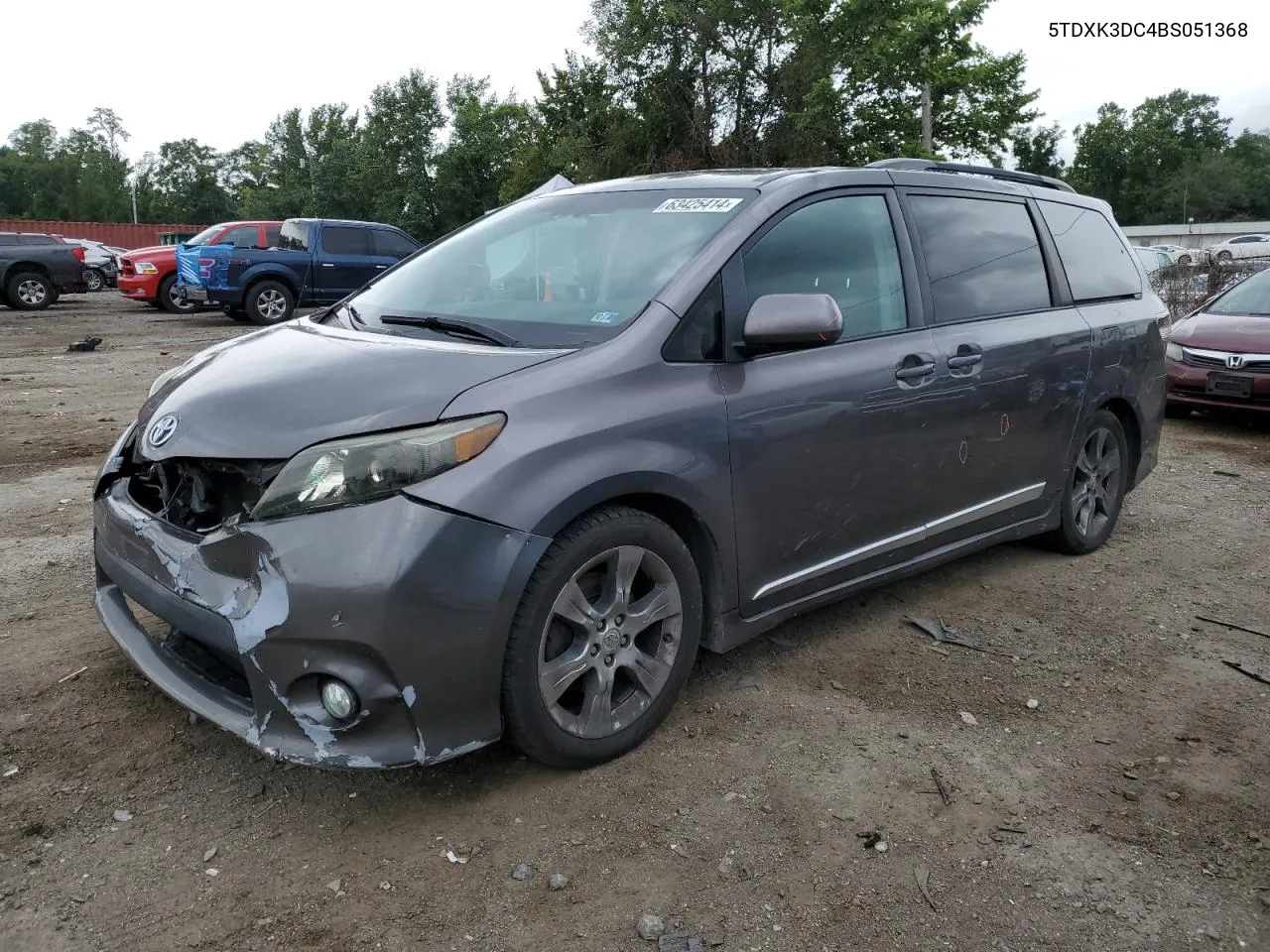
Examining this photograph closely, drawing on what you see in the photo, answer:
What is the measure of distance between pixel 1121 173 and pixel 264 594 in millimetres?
102064

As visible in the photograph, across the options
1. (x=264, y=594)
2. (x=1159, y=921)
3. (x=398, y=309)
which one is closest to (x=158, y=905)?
(x=264, y=594)

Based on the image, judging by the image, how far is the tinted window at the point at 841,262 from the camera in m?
3.27

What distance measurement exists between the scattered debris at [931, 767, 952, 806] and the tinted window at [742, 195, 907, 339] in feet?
4.77

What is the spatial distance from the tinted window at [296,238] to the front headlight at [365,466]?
1537 cm

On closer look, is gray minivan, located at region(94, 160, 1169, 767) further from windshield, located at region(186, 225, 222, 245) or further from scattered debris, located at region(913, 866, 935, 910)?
windshield, located at region(186, 225, 222, 245)

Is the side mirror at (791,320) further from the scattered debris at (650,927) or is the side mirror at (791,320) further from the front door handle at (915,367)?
the scattered debris at (650,927)

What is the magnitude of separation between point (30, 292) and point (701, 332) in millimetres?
21021

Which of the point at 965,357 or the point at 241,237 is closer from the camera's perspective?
the point at 965,357

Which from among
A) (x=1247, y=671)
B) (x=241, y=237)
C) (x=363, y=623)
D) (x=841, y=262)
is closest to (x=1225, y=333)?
(x=1247, y=671)

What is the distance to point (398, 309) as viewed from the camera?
346 cm

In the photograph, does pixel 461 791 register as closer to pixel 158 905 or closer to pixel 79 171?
pixel 158 905

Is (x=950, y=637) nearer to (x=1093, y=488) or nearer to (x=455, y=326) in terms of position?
(x=1093, y=488)

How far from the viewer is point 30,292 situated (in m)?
19.9

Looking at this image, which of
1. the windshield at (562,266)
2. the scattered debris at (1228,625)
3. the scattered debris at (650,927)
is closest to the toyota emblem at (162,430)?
the windshield at (562,266)
